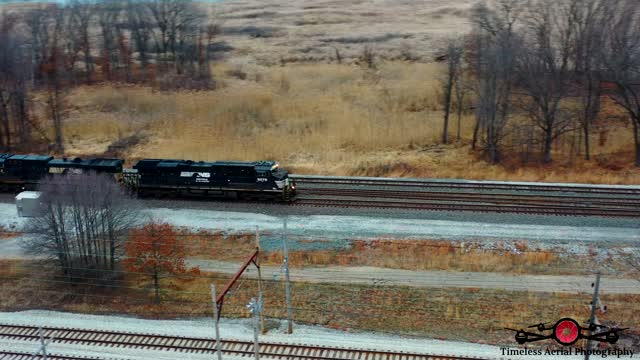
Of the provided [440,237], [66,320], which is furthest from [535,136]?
[66,320]

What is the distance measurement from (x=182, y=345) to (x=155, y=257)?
588 centimetres

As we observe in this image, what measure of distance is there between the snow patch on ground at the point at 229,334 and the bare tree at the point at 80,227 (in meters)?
2.90

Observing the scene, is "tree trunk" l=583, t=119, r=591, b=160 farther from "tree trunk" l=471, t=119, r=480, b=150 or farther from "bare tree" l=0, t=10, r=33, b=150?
"bare tree" l=0, t=10, r=33, b=150

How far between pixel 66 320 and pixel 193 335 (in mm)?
5528

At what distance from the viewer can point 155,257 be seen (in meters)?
26.7

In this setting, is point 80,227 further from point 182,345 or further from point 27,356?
point 182,345

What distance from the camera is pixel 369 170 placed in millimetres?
41531

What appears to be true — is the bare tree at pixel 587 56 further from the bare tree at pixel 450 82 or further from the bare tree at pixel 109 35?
the bare tree at pixel 109 35

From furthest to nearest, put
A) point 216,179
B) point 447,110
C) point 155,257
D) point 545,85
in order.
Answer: point 447,110, point 545,85, point 216,179, point 155,257

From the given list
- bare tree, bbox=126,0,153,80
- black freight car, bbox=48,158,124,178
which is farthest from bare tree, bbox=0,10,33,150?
black freight car, bbox=48,158,124,178

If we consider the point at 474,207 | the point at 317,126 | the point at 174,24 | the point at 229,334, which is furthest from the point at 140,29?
the point at 229,334

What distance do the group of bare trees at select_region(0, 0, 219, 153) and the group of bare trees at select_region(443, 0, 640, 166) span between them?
25.6 m

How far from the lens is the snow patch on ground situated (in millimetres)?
21375

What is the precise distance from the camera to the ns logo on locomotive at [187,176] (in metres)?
34.8
